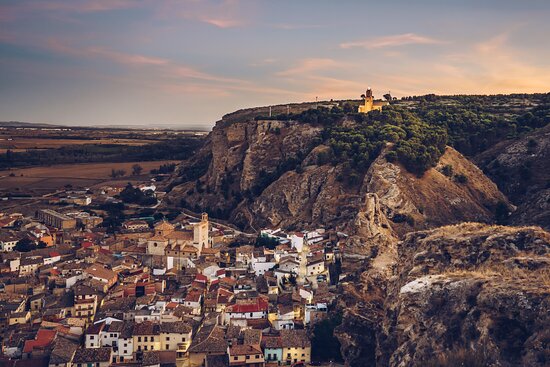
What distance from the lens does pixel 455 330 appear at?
18.8m

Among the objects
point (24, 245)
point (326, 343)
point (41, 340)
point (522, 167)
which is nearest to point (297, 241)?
point (326, 343)

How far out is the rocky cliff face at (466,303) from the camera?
55.1 ft

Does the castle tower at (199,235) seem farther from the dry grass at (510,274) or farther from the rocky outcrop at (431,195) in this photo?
the dry grass at (510,274)

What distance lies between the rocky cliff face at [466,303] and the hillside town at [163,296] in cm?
626

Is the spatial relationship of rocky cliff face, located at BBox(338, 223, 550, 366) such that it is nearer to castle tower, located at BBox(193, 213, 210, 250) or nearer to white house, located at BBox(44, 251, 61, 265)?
castle tower, located at BBox(193, 213, 210, 250)

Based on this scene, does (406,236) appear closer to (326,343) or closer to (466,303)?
(326,343)

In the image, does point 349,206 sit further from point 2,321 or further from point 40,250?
point 2,321

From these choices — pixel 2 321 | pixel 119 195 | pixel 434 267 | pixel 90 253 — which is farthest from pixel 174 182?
pixel 434 267

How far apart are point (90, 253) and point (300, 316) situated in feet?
67.3

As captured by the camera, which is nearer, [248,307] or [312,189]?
[248,307]

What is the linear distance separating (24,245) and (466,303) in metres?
42.7

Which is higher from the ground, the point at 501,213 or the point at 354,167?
the point at 354,167

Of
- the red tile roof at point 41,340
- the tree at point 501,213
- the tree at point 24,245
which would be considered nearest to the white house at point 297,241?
the tree at point 501,213

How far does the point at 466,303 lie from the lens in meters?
19.0
